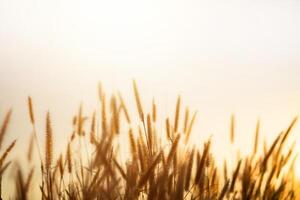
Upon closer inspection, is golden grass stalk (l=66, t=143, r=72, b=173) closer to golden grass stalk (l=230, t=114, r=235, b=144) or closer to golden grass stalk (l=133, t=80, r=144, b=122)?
golden grass stalk (l=133, t=80, r=144, b=122)

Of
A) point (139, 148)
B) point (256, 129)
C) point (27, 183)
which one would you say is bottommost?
point (27, 183)

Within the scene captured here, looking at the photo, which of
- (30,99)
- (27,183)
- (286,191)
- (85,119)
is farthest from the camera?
(286,191)

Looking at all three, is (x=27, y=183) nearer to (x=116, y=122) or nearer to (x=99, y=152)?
(x=99, y=152)

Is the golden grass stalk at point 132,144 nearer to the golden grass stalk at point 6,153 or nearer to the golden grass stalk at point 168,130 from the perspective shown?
the golden grass stalk at point 168,130

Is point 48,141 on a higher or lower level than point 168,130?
lower

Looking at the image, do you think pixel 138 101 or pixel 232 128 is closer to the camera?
pixel 138 101

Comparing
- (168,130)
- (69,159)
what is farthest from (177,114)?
(69,159)

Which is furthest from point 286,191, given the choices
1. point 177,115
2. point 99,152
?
point 99,152

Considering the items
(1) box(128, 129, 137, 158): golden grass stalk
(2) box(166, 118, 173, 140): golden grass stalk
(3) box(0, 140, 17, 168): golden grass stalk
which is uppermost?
(2) box(166, 118, 173, 140): golden grass stalk

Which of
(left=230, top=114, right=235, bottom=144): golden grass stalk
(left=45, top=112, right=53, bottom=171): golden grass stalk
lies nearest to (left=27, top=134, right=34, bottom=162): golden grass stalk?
(left=45, top=112, right=53, bottom=171): golden grass stalk

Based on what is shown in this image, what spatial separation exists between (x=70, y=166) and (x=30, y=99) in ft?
0.50

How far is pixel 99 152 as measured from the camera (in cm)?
73

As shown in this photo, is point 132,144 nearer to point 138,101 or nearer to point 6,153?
point 138,101

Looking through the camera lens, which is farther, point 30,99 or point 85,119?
point 85,119
